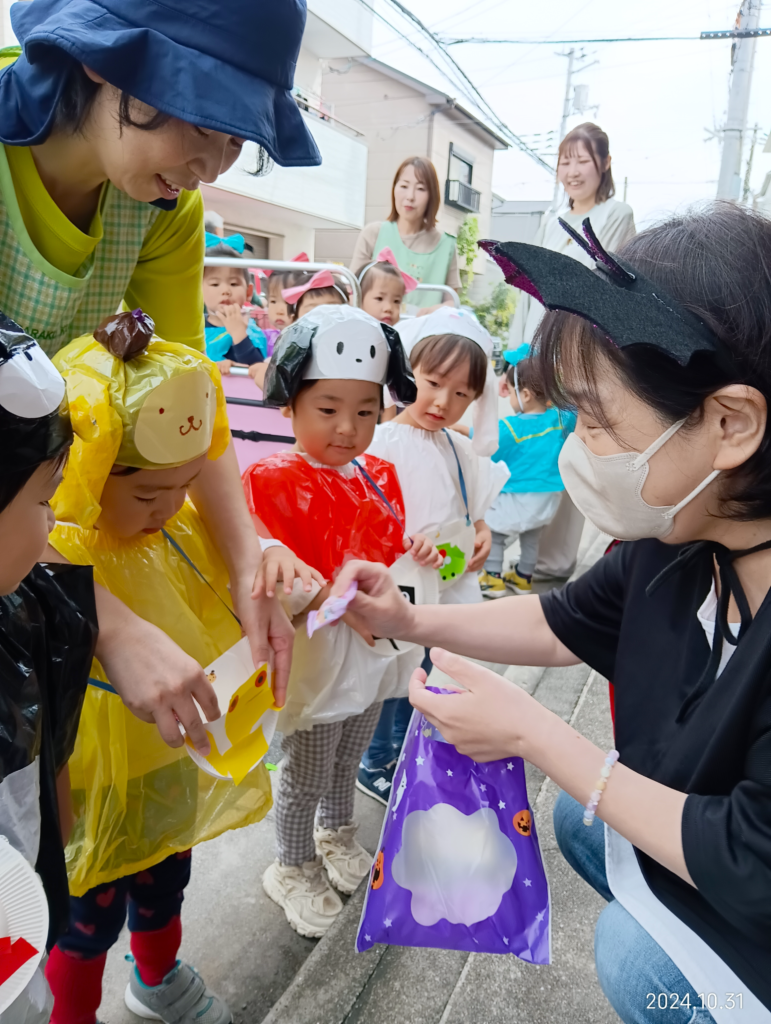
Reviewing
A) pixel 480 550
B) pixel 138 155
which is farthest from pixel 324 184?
pixel 138 155

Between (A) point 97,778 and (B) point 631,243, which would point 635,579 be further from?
(A) point 97,778

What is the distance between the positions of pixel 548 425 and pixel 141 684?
12.8 ft

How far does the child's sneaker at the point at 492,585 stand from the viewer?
4.61 m

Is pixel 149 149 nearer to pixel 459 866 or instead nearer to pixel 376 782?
pixel 459 866

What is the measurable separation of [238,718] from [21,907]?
47 cm

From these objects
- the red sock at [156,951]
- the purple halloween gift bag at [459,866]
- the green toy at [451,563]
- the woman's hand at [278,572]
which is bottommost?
the red sock at [156,951]

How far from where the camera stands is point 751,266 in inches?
42.2

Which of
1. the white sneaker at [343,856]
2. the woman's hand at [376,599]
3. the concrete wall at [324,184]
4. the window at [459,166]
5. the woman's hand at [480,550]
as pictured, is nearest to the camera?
the woman's hand at [376,599]

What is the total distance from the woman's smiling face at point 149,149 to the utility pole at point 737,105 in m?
6.90

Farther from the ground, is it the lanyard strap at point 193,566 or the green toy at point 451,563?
the lanyard strap at point 193,566

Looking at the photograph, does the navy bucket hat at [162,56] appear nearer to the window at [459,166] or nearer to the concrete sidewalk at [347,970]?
the concrete sidewalk at [347,970]

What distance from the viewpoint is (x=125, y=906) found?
1.50 metres

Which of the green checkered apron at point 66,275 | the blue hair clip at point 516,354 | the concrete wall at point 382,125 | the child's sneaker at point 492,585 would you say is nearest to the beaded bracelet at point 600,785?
the green checkered apron at point 66,275

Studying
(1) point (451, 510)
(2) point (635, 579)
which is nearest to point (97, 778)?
(2) point (635, 579)
